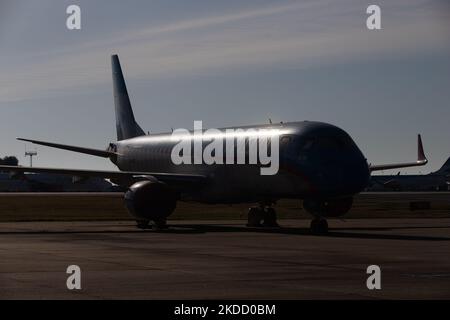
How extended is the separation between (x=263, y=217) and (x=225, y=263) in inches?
770

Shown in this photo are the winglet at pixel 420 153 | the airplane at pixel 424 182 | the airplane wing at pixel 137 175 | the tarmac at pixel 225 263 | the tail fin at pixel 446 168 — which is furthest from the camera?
the tail fin at pixel 446 168

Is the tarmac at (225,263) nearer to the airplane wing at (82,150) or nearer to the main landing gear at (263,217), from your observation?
the main landing gear at (263,217)

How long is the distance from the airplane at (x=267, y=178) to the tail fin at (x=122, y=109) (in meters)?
5.78

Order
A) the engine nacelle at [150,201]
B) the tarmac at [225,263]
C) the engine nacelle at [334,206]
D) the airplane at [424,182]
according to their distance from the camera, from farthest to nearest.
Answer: the airplane at [424,182] < the engine nacelle at [150,201] < the engine nacelle at [334,206] < the tarmac at [225,263]

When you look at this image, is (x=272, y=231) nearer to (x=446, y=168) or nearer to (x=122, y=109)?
(x=122, y=109)

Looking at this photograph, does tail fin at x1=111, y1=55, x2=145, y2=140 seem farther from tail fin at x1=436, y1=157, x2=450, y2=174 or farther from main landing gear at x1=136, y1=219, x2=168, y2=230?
tail fin at x1=436, y1=157, x2=450, y2=174

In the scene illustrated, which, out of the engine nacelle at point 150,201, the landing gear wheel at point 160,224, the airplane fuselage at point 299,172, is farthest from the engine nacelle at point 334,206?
the landing gear wheel at point 160,224

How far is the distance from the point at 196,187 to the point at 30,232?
8.80 m

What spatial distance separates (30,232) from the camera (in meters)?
36.1

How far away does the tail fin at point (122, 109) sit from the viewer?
5430 centimetres

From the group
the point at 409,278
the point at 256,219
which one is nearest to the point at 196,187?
the point at 256,219

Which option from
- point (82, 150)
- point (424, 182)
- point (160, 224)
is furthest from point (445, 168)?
point (160, 224)

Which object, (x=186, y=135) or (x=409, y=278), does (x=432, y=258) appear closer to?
(x=409, y=278)

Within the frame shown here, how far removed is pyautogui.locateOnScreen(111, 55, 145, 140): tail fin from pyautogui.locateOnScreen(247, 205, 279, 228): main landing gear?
46.1ft
